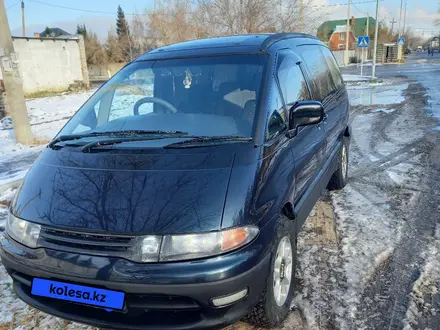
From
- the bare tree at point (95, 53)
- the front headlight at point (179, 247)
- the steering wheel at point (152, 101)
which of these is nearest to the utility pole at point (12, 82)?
the steering wheel at point (152, 101)

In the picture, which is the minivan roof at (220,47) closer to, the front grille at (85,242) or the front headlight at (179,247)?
the front headlight at (179,247)

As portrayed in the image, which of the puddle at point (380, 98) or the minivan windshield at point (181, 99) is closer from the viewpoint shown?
the minivan windshield at point (181, 99)

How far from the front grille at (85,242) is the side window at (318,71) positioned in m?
2.58

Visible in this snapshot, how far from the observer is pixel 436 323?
2.59 meters

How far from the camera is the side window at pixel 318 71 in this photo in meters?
3.96

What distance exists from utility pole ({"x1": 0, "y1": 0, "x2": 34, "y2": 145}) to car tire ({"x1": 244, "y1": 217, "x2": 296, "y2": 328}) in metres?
7.85

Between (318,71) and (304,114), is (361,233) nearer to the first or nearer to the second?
(304,114)

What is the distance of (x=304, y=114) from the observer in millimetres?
2877

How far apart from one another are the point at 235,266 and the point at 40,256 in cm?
117

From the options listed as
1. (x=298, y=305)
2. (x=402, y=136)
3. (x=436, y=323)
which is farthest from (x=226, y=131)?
(x=402, y=136)

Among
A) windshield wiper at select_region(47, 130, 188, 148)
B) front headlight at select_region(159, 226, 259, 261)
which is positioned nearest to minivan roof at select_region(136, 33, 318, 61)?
windshield wiper at select_region(47, 130, 188, 148)

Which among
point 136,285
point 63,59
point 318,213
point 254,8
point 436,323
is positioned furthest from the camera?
point 63,59

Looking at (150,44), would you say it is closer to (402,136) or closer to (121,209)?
(402,136)

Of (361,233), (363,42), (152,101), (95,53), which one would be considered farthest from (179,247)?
(95,53)
